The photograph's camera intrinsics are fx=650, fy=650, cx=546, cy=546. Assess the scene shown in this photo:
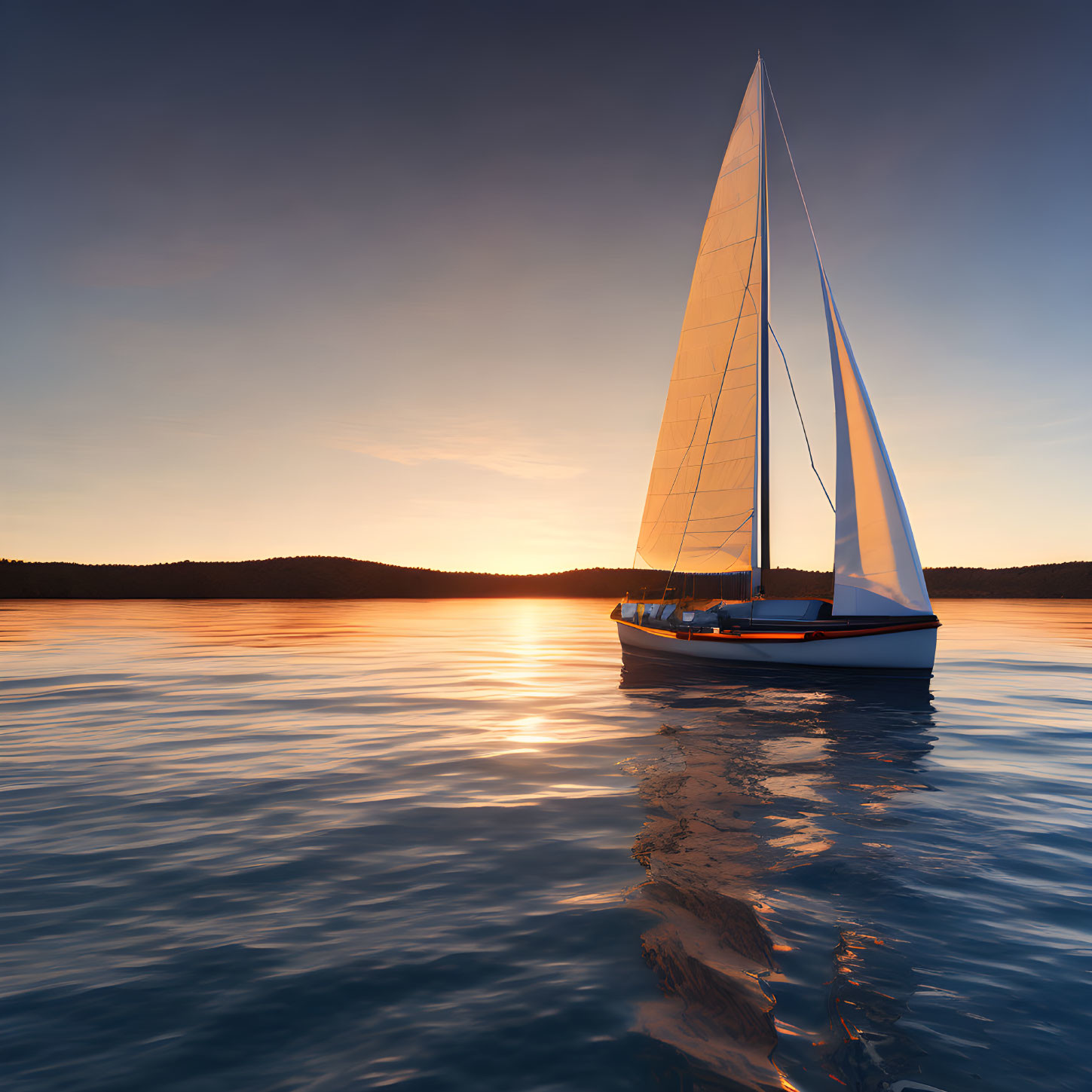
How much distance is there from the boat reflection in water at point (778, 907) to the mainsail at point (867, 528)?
6464mm

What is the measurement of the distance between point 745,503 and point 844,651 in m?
8.45

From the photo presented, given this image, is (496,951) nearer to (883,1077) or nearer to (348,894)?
(348,894)

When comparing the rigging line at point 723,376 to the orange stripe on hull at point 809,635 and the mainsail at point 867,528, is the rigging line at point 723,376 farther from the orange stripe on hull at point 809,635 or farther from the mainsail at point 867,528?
the mainsail at point 867,528

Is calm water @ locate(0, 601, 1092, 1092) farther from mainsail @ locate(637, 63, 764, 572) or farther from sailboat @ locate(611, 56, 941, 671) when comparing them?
mainsail @ locate(637, 63, 764, 572)

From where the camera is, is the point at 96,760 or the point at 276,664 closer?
the point at 96,760

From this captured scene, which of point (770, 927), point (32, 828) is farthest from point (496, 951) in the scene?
point (32, 828)

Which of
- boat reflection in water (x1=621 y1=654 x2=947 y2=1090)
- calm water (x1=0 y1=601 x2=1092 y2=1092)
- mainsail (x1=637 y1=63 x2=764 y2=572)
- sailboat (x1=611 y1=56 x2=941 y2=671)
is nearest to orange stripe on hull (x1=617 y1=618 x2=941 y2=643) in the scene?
sailboat (x1=611 y1=56 x2=941 y2=671)

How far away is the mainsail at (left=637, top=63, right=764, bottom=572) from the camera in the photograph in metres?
26.3

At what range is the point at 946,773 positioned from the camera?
416 inches

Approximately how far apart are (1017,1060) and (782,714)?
12.6 metres

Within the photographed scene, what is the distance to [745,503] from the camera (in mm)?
25750

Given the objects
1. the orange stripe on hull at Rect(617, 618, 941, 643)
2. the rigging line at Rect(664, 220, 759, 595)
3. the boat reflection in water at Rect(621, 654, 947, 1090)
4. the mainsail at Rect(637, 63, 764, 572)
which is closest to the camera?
the boat reflection in water at Rect(621, 654, 947, 1090)

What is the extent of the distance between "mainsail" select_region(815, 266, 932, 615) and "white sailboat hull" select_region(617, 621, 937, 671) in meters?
0.85

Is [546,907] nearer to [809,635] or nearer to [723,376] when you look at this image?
[809,635]
